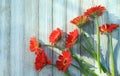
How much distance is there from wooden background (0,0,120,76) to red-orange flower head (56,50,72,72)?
10 cm

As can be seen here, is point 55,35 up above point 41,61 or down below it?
above

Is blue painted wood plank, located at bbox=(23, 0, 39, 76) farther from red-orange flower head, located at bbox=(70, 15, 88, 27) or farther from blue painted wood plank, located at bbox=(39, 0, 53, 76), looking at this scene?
red-orange flower head, located at bbox=(70, 15, 88, 27)

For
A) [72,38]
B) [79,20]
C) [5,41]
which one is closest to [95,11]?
[79,20]

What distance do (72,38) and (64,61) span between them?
0.17 metres

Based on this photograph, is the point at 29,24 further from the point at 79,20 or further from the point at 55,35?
the point at 79,20

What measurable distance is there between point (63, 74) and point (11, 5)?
2.10 feet

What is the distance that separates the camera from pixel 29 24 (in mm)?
2670

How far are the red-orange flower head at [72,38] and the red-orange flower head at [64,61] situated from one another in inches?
2.2

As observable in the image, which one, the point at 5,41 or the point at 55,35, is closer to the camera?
the point at 55,35

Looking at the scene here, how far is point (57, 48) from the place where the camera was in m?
2.59

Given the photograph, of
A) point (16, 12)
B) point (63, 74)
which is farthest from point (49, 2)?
point (63, 74)

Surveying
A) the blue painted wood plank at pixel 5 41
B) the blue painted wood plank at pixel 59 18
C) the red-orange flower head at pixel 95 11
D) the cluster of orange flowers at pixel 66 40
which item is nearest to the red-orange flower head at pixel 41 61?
the cluster of orange flowers at pixel 66 40

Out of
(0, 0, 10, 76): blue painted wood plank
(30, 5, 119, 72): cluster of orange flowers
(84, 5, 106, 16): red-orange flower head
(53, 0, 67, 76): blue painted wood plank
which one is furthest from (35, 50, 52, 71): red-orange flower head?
(84, 5, 106, 16): red-orange flower head

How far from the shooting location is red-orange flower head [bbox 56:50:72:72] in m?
2.49
